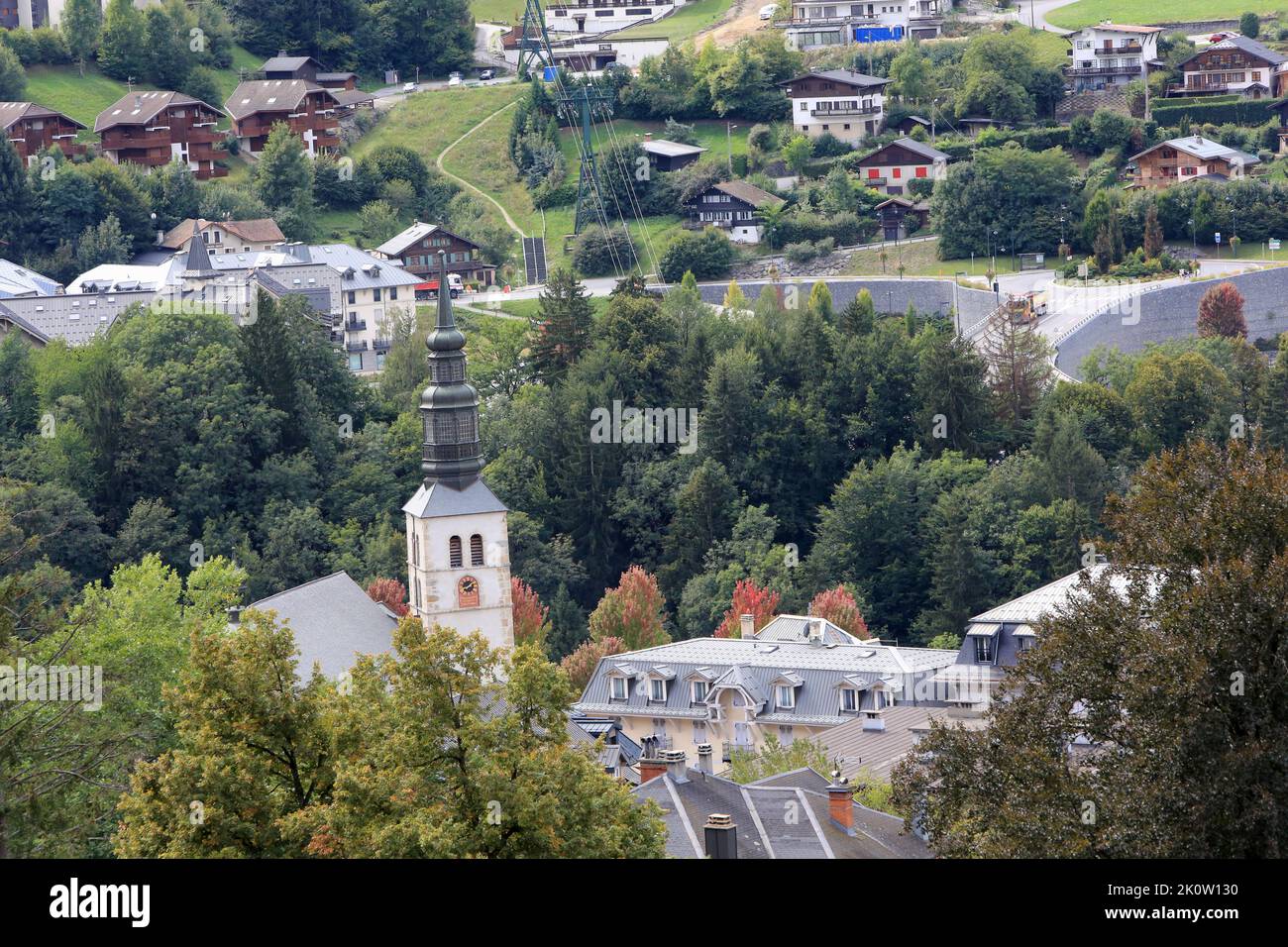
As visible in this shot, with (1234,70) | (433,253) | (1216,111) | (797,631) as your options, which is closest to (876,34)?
(1234,70)

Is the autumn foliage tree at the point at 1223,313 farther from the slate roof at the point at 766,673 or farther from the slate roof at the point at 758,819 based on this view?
the slate roof at the point at 758,819

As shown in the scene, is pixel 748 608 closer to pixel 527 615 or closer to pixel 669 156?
pixel 527 615

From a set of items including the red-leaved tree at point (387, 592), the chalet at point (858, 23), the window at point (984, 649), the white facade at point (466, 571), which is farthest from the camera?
the chalet at point (858, 23)

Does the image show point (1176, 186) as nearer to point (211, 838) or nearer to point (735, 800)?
point (735, 800)

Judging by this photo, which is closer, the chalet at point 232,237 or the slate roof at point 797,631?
the slate roof at point 797,631

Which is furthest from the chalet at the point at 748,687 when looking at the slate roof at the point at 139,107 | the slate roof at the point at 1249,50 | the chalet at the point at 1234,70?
the slate roof at the point at 1249,50
